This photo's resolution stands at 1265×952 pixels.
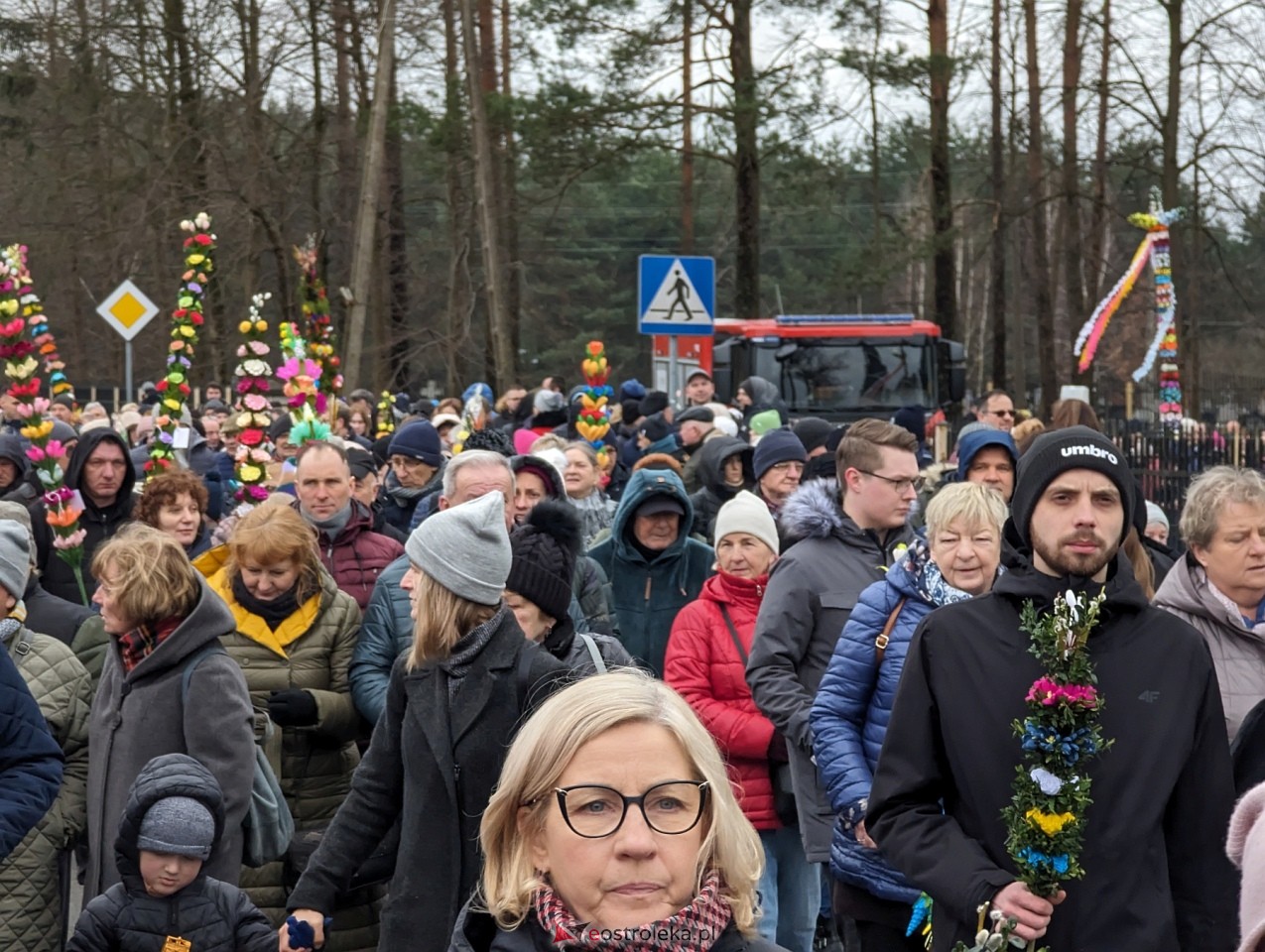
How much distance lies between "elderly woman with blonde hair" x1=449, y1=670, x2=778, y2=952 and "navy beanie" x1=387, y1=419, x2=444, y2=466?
24.1ft

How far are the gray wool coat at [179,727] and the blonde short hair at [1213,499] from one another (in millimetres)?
2717

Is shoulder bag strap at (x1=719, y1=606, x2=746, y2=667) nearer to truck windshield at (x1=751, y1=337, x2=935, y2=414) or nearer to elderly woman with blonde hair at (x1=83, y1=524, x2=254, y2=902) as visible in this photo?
elderly woman with blonde hair at (x1=83, y1=524, x2=254, y2=902)

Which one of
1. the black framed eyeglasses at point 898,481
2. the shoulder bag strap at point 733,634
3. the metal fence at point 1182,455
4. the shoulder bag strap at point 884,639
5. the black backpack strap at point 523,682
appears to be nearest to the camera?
the black backpack strap at point 523,682

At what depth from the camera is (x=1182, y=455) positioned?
16375 millimetres

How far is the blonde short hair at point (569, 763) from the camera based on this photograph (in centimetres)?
270

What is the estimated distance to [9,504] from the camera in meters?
7.32

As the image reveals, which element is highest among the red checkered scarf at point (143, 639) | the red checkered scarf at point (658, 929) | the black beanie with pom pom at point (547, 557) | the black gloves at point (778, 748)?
the black beanie with pom pom at point (547, 557)

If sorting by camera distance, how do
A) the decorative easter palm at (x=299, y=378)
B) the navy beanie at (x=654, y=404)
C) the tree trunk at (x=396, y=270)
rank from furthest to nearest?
the tree trunk at (x=396, y=270), the navy beanie at (x=654, y=404), the decorative easter palm at (x=299, y=378)

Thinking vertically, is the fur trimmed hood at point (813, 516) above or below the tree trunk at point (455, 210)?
below

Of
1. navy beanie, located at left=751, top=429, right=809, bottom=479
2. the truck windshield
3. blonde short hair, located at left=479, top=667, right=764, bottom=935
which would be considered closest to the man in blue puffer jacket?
blonde short hair, located at left=479, top=667, right=764, bottom=935

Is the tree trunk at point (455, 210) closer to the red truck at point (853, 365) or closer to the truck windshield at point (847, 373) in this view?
the red truck at point (853, 365)

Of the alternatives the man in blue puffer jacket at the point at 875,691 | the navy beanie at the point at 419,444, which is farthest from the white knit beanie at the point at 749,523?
the navy beanie at the point at 419,444

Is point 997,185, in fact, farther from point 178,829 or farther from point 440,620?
point 440,620

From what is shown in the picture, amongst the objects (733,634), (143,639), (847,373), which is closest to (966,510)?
(733,634)
